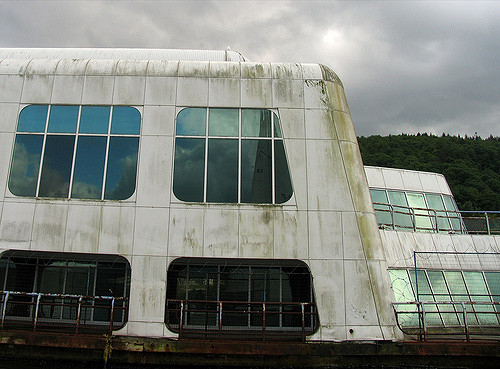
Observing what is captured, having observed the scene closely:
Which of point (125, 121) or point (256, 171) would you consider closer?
point (256, 171)

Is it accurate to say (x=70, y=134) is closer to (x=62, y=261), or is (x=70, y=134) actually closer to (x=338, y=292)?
(x=62, y=261)

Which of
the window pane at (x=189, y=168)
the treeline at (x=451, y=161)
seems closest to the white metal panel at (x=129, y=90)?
the window pane at (x=189, y=168)

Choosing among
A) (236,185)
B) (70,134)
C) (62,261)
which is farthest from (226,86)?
(62,261)

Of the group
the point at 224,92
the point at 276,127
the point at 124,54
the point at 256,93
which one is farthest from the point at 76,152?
the point at 276,127

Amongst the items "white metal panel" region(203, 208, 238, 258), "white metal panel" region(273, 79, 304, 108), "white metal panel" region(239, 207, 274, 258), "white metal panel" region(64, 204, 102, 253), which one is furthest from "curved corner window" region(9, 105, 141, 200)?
"white metal panel" region(273, 79, 304, 108)

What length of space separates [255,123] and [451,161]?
255ft

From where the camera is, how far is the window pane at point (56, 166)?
10992 mm

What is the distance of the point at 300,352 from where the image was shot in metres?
9.36

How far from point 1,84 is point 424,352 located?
575 inches

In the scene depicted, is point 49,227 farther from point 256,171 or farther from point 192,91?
point 256,171

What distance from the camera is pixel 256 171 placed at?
11.0 m

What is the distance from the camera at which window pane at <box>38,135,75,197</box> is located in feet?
36.1

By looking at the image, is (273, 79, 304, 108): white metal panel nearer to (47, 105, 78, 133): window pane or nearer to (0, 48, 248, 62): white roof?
(0, 48, 248, 62): white roof

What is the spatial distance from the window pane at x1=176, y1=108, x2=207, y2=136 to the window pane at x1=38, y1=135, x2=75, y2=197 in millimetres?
3314
